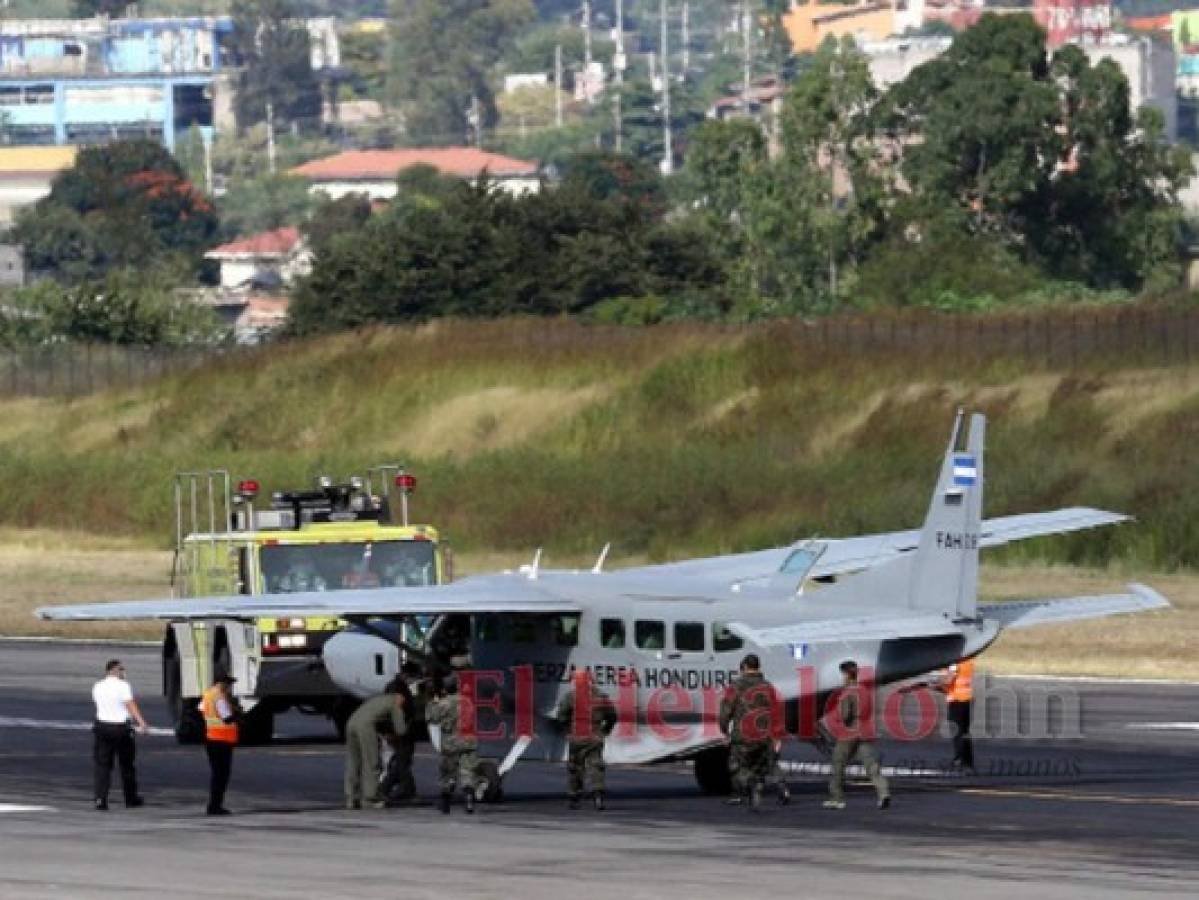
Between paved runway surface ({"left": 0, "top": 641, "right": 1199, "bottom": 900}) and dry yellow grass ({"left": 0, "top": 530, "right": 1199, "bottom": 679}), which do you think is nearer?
paved runway surface ({"left": 0, "top": 641, "right": 1199, "bottom": 900})

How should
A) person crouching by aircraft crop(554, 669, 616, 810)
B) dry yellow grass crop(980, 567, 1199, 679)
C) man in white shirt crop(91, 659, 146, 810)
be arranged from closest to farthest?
person crouching by aircraft crop(554, 669, 616, 810)
man in white shirt crop(91, 659, 146, 810)
dry yellow grass crop(980, 567, 1199, 679)

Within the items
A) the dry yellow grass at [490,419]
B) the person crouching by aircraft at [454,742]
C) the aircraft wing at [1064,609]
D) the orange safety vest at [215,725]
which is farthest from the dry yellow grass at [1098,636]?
the orange safety vest at [215,725]

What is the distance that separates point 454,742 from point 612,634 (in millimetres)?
1951

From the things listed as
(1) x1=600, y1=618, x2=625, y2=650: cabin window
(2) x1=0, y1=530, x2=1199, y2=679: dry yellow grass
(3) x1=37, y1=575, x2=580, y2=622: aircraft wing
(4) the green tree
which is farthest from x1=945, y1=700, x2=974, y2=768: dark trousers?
(4) the green tree

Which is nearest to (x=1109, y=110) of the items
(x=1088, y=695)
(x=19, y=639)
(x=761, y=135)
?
(x=761, y=135)

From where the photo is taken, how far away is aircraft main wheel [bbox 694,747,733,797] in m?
35.1

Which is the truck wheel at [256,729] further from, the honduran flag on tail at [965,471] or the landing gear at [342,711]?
the honduran flag on tail at [965,471]

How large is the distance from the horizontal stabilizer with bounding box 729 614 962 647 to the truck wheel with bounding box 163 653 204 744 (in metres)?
11.5

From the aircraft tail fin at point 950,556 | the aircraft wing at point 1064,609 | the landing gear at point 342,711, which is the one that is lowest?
the landing gear at point 342,711

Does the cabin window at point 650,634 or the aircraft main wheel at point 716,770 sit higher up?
the cabin window at point 650,634

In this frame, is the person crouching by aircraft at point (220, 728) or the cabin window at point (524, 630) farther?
the cabin window at point (524, 630)

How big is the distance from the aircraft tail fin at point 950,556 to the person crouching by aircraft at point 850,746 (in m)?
1.03

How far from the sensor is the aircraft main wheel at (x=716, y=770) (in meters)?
35.1

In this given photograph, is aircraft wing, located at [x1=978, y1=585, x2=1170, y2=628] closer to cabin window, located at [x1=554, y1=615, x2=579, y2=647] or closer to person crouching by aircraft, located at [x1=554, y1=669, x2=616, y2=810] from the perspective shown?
person crouching by aircraft, located at [x1=554, y1=669, x2=616, y2=810]
